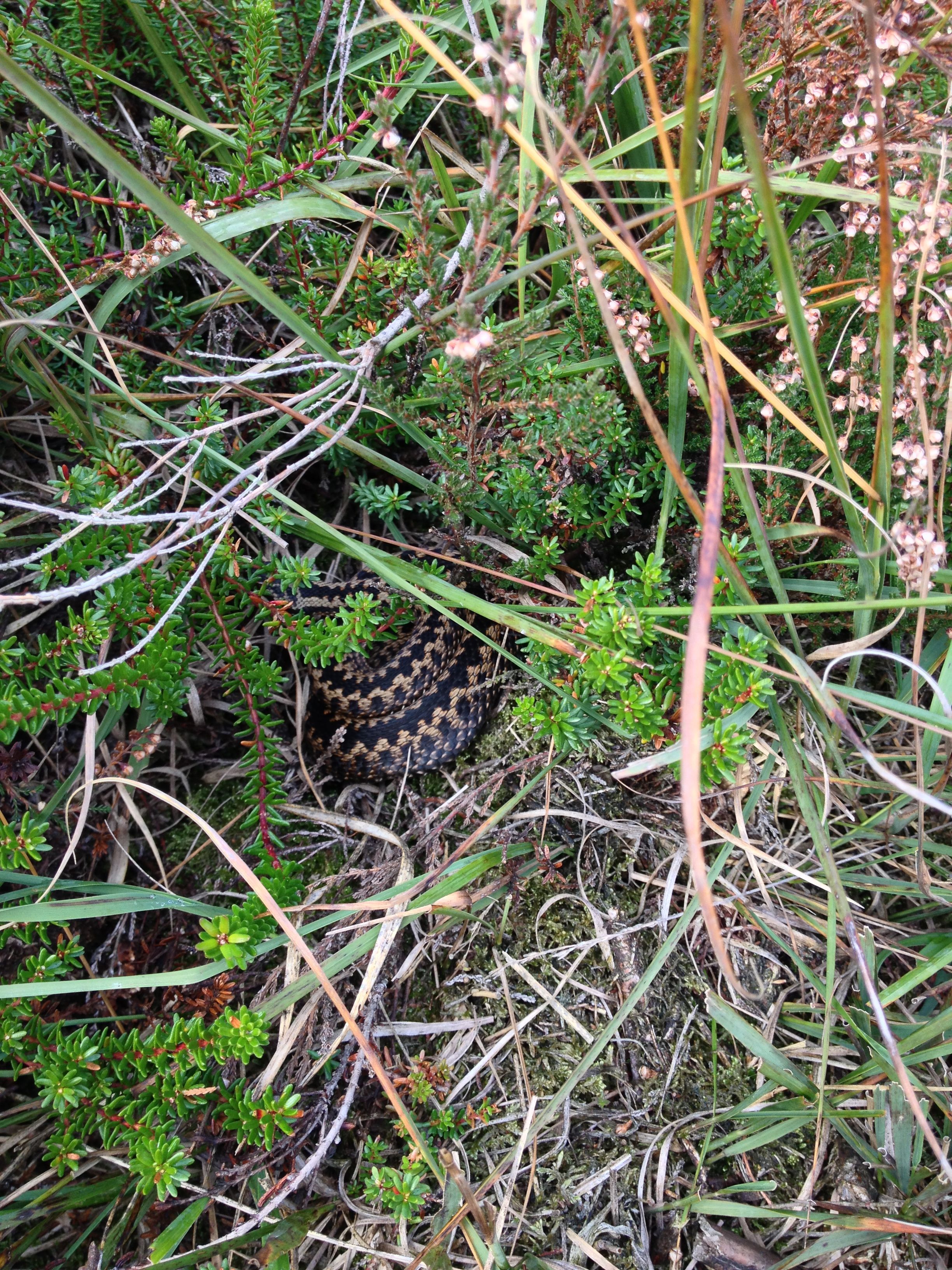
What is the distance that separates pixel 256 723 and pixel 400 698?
0.97 metres

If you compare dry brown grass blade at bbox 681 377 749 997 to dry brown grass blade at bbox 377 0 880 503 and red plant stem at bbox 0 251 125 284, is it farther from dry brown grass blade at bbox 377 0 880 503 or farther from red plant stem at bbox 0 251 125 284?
red plant stem at bbox 0 251 125 284

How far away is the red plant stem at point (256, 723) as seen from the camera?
2.86 m

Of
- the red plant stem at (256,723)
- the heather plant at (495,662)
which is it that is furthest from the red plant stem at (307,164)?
the red plant stem at (256,723)

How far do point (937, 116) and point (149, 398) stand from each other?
2.92 metres

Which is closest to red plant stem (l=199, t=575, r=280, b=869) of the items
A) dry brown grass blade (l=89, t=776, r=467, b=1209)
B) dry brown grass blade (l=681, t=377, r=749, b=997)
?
dry brown grass blade (l=89, t=776, r=467, b=1209)

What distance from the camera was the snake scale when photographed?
3.50 m

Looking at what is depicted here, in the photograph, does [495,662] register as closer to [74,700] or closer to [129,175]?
[74,700]

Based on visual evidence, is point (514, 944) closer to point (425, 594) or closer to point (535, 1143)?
point (535, 1143)

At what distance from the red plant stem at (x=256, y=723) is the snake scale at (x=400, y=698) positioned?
0.48m

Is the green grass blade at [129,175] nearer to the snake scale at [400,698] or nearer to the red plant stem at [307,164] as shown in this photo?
the red plant stem at [307,164]

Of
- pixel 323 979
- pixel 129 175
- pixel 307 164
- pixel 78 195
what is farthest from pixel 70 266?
pixel 323 979

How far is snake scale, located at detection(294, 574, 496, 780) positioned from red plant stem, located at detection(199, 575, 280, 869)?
1.57 feet

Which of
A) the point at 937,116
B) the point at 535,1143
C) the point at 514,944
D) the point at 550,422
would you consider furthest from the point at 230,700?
the point at 937,116

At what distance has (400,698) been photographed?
3803mm
